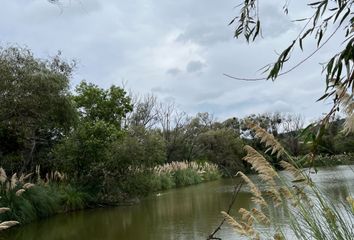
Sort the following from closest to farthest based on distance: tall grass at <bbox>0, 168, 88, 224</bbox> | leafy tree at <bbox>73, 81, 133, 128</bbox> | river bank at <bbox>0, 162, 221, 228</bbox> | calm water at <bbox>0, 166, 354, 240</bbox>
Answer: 1. calm water at <bbox>0, 166, 354, 240</bbox>
2. tall grass at <bbox>0, 168, 88, 224</bbox>
3. river bank at <bbox>0, 162, 221, 228</bbox>
4. leafy tree at <bbox>73, 81, 133, 128</bbox>

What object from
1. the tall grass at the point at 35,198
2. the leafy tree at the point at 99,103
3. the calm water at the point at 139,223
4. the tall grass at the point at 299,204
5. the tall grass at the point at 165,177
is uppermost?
the leafy tree at the point at 99,103

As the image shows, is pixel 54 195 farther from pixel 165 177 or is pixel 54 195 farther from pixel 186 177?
pixel 186 177

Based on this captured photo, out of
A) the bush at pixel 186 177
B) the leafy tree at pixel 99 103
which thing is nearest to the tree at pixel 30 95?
the leafy tree at pixel 99 103

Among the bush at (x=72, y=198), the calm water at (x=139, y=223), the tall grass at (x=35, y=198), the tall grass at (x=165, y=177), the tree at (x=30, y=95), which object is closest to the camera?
the calm water at (x=139, y=223)

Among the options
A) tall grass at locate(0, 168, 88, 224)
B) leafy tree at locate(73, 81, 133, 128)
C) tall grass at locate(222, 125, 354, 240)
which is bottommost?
tall grass at locate(222, 125, 354, 240)

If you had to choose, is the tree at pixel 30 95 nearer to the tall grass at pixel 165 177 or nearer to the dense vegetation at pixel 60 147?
the dense vegetation at pixel 60 147

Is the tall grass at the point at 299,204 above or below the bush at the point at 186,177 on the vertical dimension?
below

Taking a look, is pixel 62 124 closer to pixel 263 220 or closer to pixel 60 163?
pixel 60 163

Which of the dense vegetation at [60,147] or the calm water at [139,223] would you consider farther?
the dense vegetation at [60,147]

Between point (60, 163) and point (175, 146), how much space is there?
17.1 m

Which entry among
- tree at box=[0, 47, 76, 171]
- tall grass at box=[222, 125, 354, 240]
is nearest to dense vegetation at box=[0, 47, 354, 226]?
tree at box=[0, 47, 76, 171]

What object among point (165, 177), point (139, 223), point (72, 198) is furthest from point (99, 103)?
point (139, 223)

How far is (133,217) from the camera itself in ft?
37.3

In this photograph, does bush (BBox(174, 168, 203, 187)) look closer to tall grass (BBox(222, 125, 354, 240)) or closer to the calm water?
the calm water
